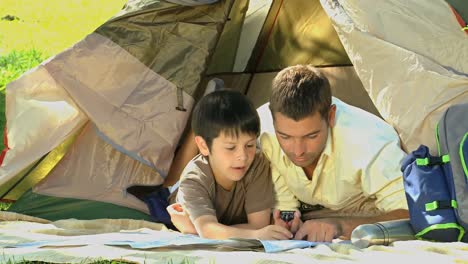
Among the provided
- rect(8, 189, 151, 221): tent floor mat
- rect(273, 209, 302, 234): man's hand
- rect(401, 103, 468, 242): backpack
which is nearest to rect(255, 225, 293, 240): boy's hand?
rect(273, 209, 302, 234): man's hand

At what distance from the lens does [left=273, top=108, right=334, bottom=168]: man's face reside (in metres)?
3.11

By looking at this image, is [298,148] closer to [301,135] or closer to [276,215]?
[301,135]

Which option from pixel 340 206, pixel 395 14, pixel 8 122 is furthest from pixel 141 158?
pixel 395 14

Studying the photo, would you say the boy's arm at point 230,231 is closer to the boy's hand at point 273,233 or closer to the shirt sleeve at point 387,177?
the boy's hand at point 273,233

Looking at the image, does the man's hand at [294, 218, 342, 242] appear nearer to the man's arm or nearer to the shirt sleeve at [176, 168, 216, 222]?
the man's arm

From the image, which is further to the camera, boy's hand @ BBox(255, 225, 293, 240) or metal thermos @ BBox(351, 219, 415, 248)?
boy's hand @ BBox(255, 225, 293, 240)

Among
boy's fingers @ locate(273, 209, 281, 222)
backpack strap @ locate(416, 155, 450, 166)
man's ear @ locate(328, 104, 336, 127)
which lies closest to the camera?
backpack strap @ locate(416, 155, 450, 166)

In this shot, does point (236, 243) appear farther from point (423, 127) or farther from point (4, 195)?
point (4, 195)

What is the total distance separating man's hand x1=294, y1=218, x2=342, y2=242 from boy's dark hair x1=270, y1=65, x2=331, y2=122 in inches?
15.7

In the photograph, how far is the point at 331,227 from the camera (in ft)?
10.6

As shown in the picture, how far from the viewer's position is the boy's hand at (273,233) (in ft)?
10.3

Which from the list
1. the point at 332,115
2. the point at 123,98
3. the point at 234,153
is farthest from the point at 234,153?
the point at 123,98

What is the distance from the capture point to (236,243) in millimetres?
2924

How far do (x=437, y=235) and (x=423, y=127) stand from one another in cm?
50
